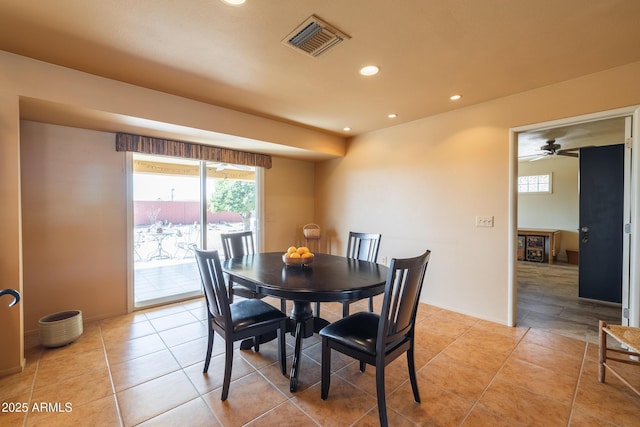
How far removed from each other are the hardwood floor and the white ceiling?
258 centimetres

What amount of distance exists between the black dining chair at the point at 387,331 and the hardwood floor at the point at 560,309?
222 centimetres

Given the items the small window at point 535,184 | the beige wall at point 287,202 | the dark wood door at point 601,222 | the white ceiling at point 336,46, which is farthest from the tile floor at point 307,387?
the small window at point 535,184

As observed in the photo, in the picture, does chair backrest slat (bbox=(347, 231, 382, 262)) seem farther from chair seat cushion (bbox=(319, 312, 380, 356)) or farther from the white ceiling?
the white ceiling

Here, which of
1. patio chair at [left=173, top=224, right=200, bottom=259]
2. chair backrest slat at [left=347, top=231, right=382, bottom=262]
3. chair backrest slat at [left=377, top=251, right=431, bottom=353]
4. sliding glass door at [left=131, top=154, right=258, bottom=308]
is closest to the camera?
chair backrest slat at [left=377, top=251, right=431, bottom=353]

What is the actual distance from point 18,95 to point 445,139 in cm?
421

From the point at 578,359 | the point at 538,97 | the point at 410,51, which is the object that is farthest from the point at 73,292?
the point at 538,97

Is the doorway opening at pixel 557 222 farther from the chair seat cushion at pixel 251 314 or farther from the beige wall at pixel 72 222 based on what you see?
the beige wall at pixel 72 222

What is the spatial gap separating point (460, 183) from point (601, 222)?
2209 mm

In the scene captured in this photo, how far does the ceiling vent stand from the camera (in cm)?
184

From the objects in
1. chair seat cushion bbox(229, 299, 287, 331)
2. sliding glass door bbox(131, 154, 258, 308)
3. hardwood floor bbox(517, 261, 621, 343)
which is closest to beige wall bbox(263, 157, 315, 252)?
sliding glass door bbox(131, 154, 258, 308)

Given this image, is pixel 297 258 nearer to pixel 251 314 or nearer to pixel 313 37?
pixel 251 314

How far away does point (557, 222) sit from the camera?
6.69m

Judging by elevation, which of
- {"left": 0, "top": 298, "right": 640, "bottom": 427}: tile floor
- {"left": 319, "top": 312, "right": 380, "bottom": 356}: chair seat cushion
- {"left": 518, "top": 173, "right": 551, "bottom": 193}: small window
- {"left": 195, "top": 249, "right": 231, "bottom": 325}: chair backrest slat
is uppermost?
{"left": 518, "top": 173, "right": 551, "bottom": 193}: small window

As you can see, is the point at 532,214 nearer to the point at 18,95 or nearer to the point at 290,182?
the point at 290,182
